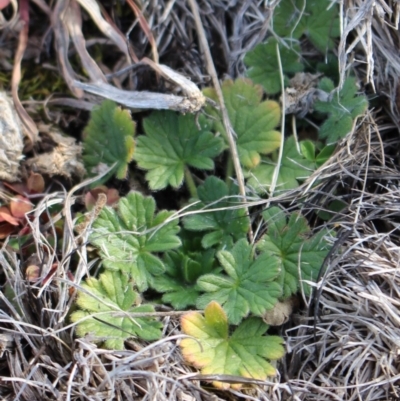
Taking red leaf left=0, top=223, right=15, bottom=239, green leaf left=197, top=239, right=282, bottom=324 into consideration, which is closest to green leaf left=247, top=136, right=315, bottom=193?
green leaf left=197, top=239, right=282, bottom=324

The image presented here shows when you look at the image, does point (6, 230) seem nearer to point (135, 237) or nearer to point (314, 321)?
point (135, 237)

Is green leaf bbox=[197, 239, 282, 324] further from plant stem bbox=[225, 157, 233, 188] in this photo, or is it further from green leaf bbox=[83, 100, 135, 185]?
green leaf bbox=[83, 100, 135, 185]

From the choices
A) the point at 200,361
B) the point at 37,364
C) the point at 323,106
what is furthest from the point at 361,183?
the point at 37,364

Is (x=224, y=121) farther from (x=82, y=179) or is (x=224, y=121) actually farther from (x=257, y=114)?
(x=82, y=179)

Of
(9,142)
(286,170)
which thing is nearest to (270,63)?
(286,170)

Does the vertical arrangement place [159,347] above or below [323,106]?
below
